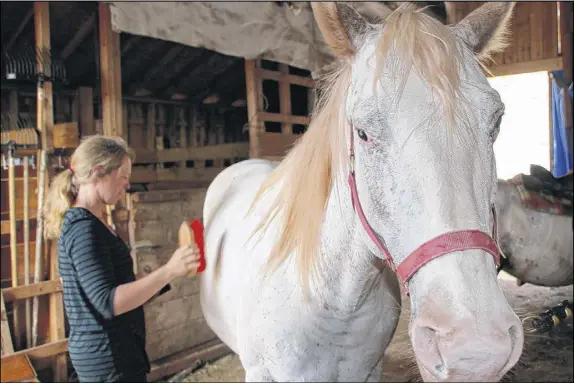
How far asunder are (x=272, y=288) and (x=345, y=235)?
36cm

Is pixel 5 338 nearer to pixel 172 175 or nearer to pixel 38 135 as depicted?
pixel 38 135

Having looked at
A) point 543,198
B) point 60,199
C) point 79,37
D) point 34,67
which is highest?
point 79,37

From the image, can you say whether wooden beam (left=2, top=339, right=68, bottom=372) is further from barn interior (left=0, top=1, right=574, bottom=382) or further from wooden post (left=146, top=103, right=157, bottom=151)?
wooden post (left=146, top=103, right=157, bottom=151)

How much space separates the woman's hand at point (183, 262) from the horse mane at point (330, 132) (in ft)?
1.20

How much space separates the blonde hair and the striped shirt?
6.8 inches

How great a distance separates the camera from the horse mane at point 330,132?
97 cm

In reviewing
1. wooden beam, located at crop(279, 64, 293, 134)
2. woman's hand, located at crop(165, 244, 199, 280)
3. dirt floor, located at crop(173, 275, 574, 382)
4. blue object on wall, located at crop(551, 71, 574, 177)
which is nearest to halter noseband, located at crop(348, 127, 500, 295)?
woman's hand, located at crop(165, 244, 199, 280)

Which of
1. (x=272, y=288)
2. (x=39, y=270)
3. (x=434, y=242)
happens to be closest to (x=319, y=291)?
(x=272, y=288)

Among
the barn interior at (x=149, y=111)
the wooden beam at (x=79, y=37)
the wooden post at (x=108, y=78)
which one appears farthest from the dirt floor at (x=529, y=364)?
the wooden beam at (x=79, y=37)

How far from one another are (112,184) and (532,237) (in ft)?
9.67

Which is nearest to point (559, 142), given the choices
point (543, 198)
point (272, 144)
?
point (543, 198)

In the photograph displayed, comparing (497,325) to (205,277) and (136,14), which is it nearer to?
(205,277)

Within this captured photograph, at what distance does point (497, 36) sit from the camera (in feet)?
4.06

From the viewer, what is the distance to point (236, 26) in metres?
3.52
